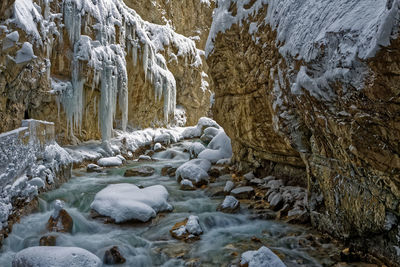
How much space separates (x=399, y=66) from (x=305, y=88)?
139 centimetres

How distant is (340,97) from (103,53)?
36.7ft

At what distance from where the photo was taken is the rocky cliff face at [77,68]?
24.8ft

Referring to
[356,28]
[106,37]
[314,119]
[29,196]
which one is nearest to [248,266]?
[314,119]

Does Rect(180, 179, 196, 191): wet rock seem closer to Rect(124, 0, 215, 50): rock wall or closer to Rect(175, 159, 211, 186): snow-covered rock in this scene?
Rect(175, 159, 211, 186): snow-covered rock

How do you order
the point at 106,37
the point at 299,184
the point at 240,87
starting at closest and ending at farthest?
the point at 299,184, the point at 240,87, the point at 106,37

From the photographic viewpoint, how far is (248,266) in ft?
12.1

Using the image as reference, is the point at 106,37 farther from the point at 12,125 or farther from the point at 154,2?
the point at 154,2

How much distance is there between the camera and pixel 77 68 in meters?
11.2

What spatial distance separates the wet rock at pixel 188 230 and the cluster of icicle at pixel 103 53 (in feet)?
25.9

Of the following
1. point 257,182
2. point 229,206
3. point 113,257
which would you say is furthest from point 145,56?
point 113,257

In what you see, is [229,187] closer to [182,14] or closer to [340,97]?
[340,97]

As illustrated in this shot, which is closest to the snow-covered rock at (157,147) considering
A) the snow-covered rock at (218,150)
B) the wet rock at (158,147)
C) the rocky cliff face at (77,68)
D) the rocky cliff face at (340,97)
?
the wet rock at (158,147)

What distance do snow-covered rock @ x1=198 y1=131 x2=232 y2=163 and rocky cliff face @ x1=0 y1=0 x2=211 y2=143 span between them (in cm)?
464

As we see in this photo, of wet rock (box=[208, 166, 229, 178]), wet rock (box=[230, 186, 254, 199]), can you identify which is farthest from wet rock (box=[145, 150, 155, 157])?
wet rock (box=[230, 186, 254, 199])
